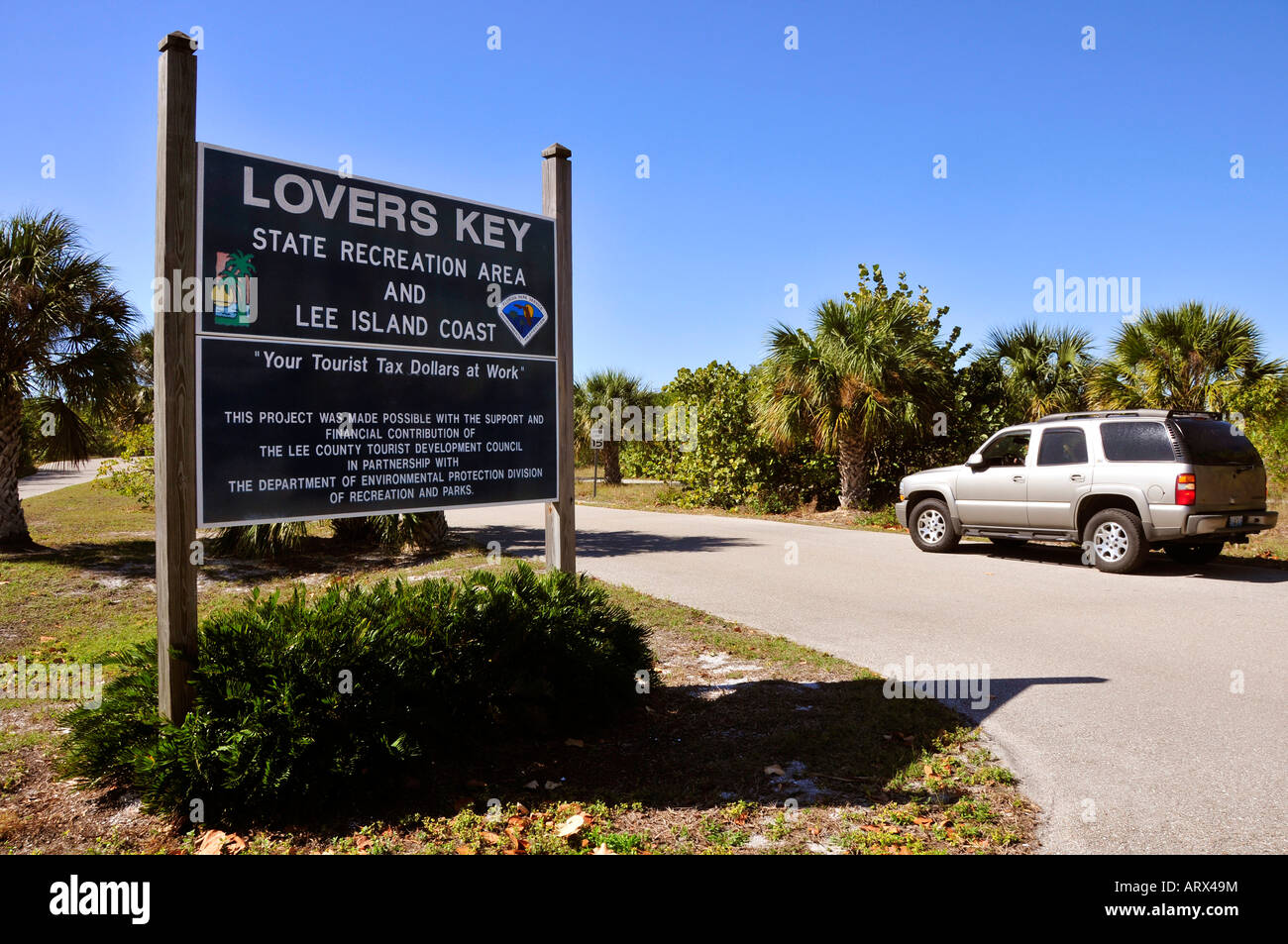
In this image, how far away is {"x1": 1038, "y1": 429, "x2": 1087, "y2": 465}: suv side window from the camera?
37.9 feet

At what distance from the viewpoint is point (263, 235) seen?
442cm

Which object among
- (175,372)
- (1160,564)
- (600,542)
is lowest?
(1160,564)

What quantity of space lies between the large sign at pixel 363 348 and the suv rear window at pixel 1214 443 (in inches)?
342

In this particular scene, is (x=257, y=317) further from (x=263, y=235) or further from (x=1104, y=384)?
(x=1104, y=384)

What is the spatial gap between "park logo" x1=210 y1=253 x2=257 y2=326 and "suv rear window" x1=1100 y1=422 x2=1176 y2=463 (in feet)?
34.2

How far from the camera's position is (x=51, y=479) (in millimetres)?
39312

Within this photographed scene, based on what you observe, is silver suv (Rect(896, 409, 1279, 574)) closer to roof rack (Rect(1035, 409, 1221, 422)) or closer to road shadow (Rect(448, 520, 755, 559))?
roof rack (Rect(1035, 409, 1221, 422))

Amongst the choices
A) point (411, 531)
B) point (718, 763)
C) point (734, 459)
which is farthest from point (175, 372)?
point (734, 459)

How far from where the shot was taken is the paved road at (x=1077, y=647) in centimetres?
403

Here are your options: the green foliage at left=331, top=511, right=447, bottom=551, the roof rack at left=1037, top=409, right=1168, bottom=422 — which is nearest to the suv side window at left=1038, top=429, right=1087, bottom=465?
the roof rack at left=1037, top=409, right=1168, bottom=422

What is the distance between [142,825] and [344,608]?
4.22 feet

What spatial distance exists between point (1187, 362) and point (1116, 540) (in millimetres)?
8189

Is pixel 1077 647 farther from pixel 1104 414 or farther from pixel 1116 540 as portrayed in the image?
pixel 1104 414
